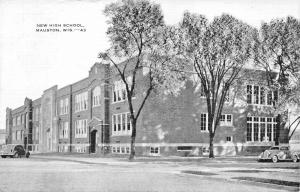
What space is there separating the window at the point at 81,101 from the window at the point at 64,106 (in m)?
3.42

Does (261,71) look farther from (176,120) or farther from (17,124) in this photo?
(17,124)

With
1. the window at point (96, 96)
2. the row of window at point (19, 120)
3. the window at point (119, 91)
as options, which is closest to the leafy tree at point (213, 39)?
the window at point (119, 91)

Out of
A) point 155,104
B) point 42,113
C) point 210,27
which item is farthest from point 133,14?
point 42,113

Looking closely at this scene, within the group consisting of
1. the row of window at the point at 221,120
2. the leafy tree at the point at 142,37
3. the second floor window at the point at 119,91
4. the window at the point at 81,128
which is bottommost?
the window at the point at 81,128

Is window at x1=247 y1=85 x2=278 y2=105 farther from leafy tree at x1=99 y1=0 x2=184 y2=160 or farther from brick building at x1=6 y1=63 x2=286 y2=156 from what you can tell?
leafy tree at x1=99 y1=0 x2=184 y2=160

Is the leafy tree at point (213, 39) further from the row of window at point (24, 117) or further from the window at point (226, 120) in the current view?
the row of window at point (24, 117)

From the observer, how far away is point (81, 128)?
156 ft

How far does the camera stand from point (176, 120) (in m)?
36.7

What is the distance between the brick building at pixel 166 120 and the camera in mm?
35906

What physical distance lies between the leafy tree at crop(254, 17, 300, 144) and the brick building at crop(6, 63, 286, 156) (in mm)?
2389

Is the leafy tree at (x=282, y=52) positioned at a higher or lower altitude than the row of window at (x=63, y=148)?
higher

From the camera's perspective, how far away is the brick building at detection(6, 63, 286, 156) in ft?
118

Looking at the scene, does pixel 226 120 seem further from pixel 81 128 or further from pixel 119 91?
pixel 81 128

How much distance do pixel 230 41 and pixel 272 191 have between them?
19.1 metres
